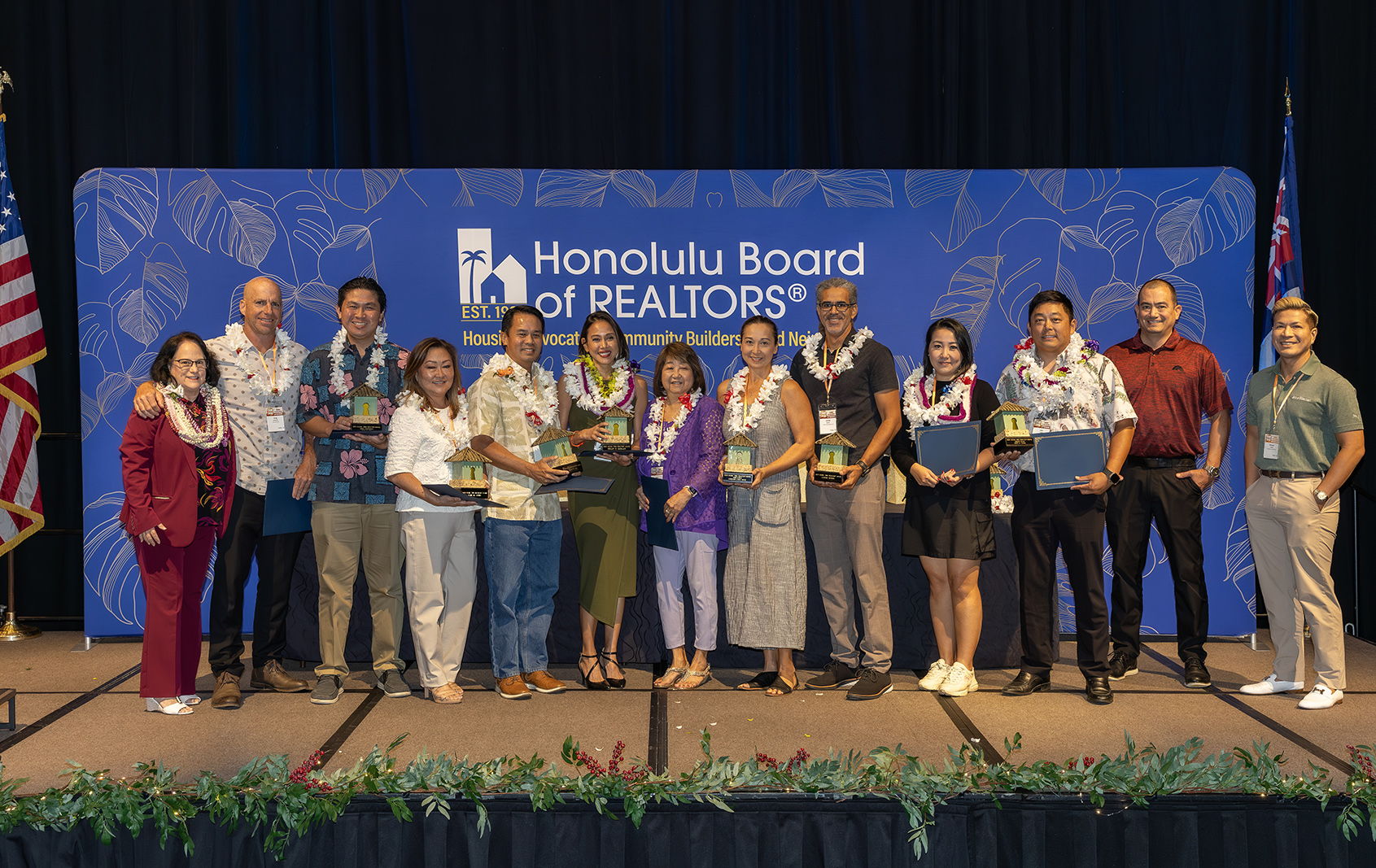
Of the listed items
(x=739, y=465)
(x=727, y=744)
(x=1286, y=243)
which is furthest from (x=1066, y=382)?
(x=1286, y=243)

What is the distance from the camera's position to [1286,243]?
18.3 feet

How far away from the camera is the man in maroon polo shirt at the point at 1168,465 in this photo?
443 centimetres

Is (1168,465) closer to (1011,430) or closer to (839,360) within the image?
(1011,430)

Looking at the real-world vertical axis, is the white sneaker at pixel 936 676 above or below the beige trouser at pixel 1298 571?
below

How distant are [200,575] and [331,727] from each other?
0.84 metres

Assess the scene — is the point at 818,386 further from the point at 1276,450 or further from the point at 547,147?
the point at 547,147

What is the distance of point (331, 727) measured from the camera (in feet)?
12.8

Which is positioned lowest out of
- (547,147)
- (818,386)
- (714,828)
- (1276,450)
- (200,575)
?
(714,828)

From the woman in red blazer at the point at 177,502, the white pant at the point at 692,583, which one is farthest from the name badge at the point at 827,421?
the woman in red blazer at the point at 177,502

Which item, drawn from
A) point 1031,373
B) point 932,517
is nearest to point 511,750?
point 932,517

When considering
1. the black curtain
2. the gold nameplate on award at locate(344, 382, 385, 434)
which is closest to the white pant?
A: the gold nameplate on award at locate(344, 382, 385, 434)

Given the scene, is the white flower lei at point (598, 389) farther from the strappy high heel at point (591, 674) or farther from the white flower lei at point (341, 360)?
the strappy high heel at point (591, 674)

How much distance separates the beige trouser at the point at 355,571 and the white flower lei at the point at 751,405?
1.40m

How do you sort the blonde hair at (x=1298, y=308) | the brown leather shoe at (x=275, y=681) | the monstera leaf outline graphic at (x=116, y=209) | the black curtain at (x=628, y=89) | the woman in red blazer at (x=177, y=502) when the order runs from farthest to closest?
the black curtain at (x=628, y=89) < the monstera leaf outline graphic at (x=116, y=209) < the brown leather shoe at (x=275, y=681) < the blonde hair at (x=1298, y=308) < the woman in red blazer at (x=177, y=502)
